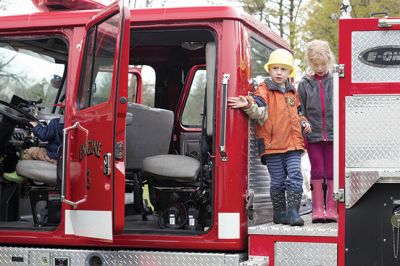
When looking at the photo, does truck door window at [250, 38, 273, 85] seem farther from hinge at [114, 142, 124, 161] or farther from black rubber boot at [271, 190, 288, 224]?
hinge at [114, 142, 124, 161]

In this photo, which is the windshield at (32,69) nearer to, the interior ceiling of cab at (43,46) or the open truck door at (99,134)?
the interior ceiling of cab at (43,46)

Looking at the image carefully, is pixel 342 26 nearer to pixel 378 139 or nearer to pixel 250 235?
pixel 378 139

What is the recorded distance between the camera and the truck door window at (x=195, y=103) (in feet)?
22.0

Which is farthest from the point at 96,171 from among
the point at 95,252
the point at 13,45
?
the point at 13,45

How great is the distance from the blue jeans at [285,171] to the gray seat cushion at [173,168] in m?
0.54

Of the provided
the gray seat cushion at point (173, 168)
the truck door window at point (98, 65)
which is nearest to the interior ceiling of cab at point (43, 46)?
the truck door window at point (98, 65)

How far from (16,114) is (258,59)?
1.92 m

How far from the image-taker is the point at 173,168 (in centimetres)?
507

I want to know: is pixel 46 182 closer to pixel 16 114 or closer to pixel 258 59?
pixel 16 114

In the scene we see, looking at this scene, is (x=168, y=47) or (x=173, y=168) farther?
(x=168, y=47)

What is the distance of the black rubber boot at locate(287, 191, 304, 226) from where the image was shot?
4750 millimetres

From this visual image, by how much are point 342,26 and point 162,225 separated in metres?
1.90

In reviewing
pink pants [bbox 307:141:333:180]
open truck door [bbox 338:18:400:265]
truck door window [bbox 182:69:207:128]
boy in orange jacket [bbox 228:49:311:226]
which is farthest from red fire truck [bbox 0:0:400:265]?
truck door window [bbox 182:69:207:128]

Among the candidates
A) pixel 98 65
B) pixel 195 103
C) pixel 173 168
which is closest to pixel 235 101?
pixel 173 168
